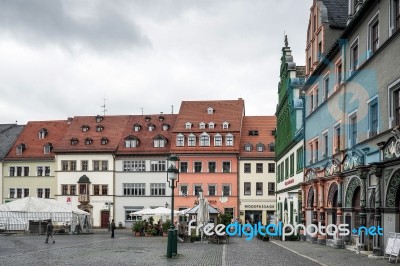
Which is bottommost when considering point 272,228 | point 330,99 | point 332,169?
point 272,228

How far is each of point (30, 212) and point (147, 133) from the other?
1012 inches

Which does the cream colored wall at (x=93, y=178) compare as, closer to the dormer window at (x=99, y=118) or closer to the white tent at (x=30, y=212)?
the dormer window at (x=99, y=118)

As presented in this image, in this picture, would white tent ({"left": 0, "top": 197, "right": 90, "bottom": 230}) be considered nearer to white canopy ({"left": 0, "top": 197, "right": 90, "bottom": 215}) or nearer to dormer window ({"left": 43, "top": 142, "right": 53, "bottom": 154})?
white canopy ({"left": 0, "top": 197, "right": 90, "bottom": 215})

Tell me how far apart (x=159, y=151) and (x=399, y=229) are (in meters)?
54.2

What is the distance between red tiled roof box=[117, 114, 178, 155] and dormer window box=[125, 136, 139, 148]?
390mm

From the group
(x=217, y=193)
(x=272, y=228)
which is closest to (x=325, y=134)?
(x=272, y=228)

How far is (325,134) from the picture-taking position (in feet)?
115

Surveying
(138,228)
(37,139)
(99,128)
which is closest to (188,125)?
(99,128)

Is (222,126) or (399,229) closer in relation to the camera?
(399,229)

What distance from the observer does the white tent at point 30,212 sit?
54156 millimetres

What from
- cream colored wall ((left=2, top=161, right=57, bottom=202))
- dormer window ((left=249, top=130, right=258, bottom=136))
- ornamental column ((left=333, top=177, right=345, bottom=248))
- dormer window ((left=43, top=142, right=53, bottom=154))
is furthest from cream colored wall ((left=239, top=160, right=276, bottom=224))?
ornamental column ((left=333, top=177, right=345, bottom=248))

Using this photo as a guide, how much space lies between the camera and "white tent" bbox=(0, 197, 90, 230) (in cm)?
5416

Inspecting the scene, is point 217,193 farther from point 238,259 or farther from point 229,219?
point 238,259

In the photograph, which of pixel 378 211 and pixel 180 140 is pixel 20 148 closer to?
pixel 180 140
